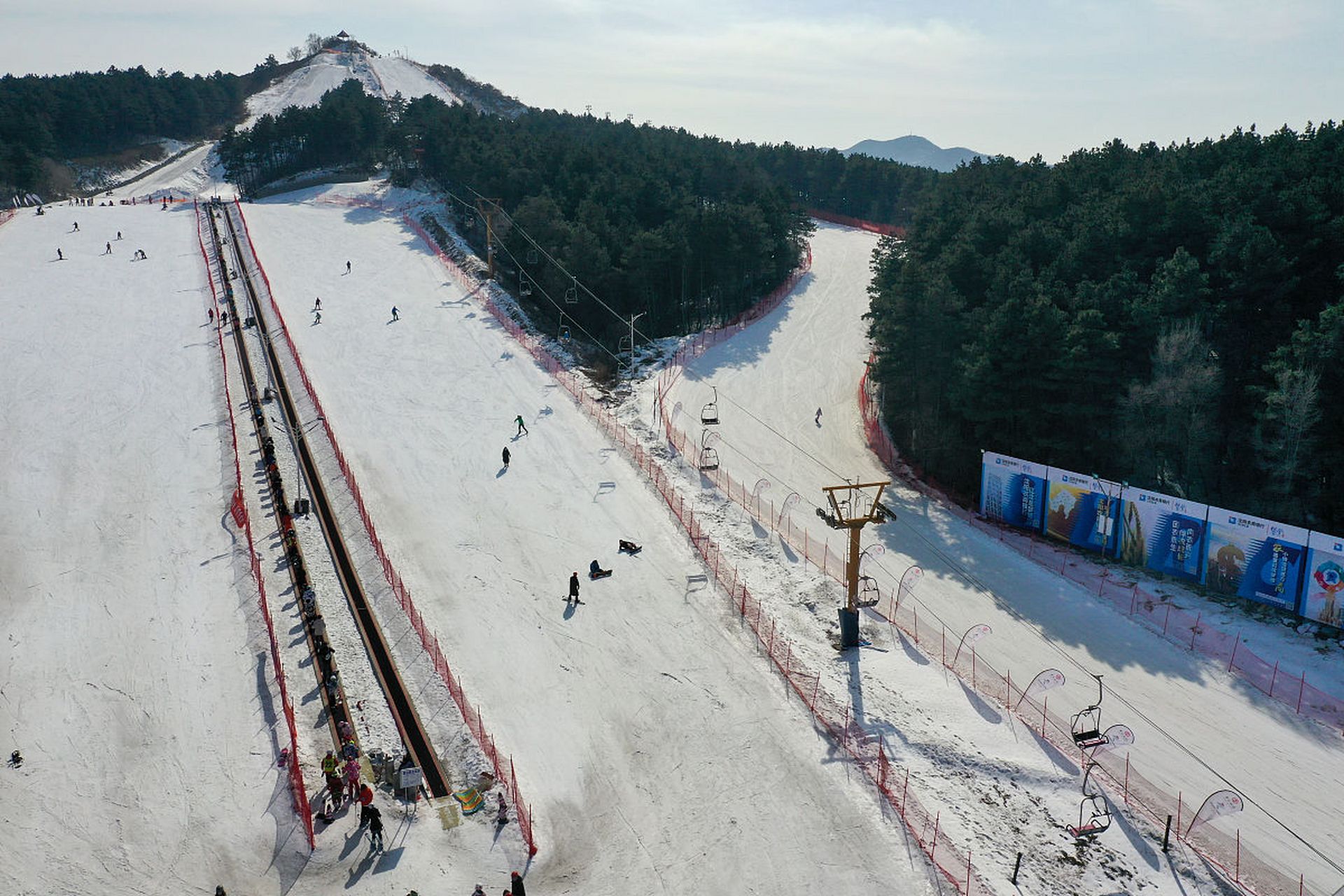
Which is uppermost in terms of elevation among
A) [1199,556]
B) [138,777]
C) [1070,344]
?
[1070,344]

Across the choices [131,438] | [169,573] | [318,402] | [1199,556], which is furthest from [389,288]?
[1199,556]

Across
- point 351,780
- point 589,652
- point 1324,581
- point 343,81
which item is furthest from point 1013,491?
point 343,81

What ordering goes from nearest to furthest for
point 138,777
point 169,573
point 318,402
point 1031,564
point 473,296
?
point 138,777, point 169,573, point 1031,564, point 318,402, point 473,296

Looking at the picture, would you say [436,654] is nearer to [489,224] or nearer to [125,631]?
[125,631]

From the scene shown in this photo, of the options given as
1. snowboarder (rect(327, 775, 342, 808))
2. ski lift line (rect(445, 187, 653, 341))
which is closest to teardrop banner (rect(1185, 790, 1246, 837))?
snowboarder (rect(327, 775, 342, 808))

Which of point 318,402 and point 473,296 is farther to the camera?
point 473,296

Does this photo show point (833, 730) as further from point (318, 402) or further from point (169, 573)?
point (318, 402)

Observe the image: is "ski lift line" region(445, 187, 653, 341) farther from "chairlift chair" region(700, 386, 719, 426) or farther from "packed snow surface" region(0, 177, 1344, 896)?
"packed snow surface" region(0, 177, 1344, 896)
